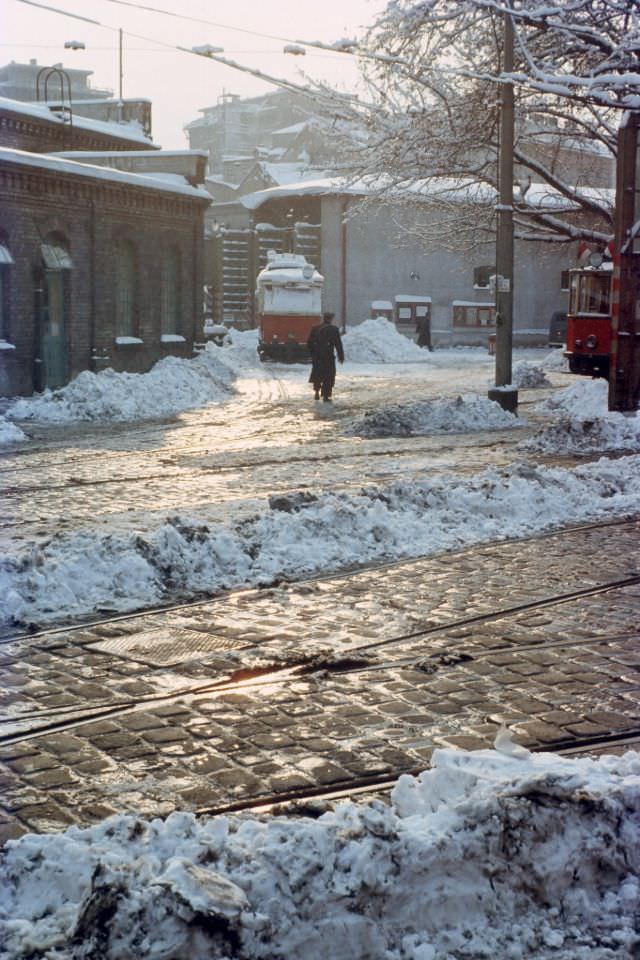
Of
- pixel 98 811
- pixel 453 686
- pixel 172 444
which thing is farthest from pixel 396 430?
pixel 98 811

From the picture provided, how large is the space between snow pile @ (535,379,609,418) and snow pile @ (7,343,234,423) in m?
7.01

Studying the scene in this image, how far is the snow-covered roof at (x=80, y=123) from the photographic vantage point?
112 feet

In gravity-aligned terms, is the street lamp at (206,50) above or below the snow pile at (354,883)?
above

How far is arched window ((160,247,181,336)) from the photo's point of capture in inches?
1272

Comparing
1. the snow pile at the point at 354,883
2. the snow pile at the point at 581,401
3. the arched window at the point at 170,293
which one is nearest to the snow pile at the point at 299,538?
the snow pile at the point at 354,883

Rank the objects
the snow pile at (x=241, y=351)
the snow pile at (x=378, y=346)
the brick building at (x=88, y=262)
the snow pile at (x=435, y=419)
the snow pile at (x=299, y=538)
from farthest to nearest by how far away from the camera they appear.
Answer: the snow pile at (x=378, y=346), the snow pile at (x=241, y=351), the brick building at (x=88, y=262), the snow pile at (x=435, y=419), the snow pile at (x=299, y=538)

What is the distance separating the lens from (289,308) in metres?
38.5

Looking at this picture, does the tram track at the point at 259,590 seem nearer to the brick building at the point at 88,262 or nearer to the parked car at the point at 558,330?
the brick building at the point at 88,262

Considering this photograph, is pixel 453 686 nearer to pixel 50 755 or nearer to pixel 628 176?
pixel 50 755

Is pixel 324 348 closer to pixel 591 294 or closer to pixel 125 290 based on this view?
pixel 591 294

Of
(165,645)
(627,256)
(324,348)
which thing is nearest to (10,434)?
(324,348)

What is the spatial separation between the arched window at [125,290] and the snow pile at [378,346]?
14.7 metres

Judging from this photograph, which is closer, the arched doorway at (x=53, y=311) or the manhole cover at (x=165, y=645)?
the manhole cover at (x=165, y=645)

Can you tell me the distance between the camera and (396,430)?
765 inches
